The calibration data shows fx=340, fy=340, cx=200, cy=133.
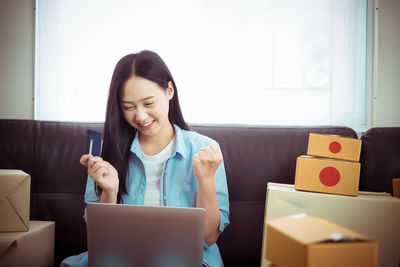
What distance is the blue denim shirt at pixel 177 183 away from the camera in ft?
4.38

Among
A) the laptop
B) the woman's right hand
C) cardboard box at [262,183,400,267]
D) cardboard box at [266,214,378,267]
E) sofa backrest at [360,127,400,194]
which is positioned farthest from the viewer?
sofa backrest at [360,127,400,194]

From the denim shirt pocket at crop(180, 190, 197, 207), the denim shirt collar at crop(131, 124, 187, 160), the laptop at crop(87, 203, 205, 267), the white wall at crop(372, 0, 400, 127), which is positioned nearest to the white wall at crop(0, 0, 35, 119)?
the denim shirt collar at crop(131, 124, 187, 160)

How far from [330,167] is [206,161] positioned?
0.45 metres

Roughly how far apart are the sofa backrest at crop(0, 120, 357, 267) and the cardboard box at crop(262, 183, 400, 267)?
0.37 m

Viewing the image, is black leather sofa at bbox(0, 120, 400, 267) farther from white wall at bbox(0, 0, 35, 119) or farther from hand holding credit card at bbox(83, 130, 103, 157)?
white wall at bbox(0, 0, 35, 119)

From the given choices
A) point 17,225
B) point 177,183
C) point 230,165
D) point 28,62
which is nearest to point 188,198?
point 177,183

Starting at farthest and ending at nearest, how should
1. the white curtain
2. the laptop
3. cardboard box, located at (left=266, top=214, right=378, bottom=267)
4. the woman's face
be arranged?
the white curtain < the woman's face < the laptop < cardboard box, located at (left=266, top=214, right=378, bottom=267)

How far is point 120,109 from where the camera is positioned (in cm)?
141

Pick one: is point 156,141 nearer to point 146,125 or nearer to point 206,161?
point 146,125

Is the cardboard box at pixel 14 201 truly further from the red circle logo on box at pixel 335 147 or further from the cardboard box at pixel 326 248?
the red circle logo on box at pixel 335 147

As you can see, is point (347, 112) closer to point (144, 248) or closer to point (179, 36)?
point (179, 36)

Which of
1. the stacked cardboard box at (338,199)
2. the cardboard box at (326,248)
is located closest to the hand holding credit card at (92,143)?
the stacked cardboard box at (338,199)

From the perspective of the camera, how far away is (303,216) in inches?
32.1

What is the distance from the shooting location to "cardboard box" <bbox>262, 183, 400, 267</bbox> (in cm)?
114
